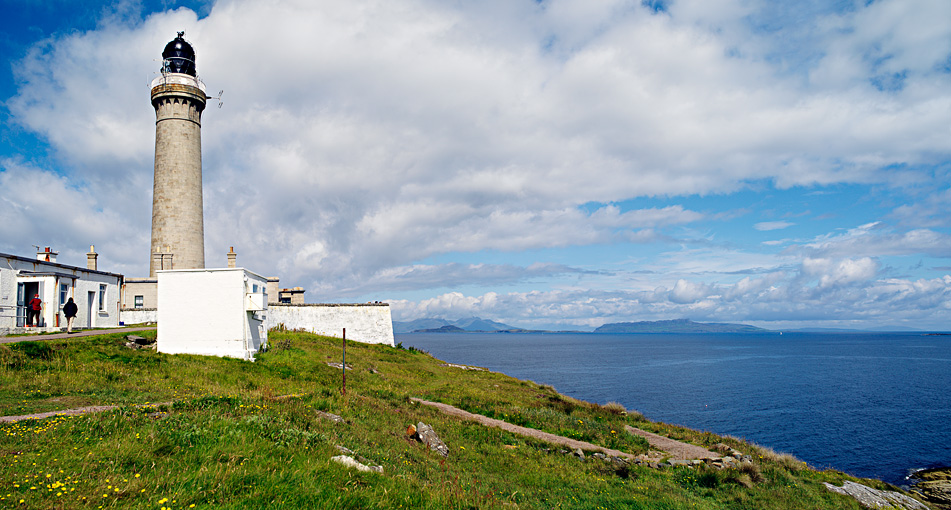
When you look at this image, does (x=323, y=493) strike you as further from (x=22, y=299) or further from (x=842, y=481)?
(x=22, y=299)

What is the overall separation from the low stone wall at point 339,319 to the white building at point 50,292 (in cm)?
1224

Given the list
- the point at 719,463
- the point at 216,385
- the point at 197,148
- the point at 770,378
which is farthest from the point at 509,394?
the point at 770,378

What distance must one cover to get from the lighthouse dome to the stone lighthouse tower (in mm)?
789

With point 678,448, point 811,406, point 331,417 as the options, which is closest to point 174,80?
point 331,417

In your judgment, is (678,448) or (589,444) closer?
(589,444)

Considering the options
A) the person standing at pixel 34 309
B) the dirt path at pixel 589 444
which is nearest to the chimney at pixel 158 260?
the person standing at pixel 34 309

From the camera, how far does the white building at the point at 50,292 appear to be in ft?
86.5

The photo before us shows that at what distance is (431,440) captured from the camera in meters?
13.8

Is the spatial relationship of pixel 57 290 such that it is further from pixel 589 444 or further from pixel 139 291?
pixel 589 444

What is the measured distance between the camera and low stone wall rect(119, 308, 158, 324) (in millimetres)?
37344

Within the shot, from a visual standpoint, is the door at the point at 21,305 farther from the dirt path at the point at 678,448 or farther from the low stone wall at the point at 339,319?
the dirt path at the point at 678,448

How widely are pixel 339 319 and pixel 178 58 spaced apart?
26406 mm

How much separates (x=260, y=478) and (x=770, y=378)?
73518mm

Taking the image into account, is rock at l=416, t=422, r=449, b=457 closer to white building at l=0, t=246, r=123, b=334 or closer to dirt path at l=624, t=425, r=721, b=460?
dirt path at l=624, t=425, r=721, b=460
